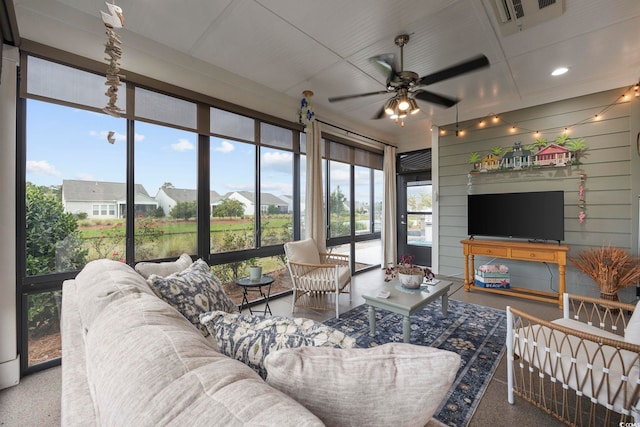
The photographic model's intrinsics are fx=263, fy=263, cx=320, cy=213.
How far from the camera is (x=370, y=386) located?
0.64 meters

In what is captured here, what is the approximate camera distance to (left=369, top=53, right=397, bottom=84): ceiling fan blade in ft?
7.23

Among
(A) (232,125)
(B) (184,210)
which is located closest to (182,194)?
(B) (184,210)

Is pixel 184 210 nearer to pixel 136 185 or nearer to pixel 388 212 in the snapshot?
pixel 136 185

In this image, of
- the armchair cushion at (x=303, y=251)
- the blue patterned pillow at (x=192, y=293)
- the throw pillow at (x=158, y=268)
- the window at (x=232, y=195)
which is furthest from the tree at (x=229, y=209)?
the blue patterned pillow at (x=192, y=293)

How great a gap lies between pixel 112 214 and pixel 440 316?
11.5ft

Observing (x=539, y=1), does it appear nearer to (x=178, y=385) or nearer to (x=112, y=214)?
(x=178, y=385)

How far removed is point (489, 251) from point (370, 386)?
12.8ft

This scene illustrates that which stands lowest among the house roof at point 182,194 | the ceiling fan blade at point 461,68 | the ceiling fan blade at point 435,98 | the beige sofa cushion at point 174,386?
the beige sofa cushion at point 174,386

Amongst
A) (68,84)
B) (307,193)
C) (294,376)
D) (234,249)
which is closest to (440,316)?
(307,193)

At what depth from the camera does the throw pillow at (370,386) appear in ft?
2.09

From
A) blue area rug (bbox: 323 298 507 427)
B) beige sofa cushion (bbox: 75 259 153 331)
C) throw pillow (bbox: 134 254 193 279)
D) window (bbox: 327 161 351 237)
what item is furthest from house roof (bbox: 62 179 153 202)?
window (bbox: 327 161 351 237)

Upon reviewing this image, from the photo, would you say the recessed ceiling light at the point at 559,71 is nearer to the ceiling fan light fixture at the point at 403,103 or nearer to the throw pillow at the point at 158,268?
the ceiling fan light fixture at the point at 403,103

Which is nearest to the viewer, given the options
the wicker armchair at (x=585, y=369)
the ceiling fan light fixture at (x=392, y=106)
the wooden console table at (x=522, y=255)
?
the wicker armchair at (x=585, y=369)

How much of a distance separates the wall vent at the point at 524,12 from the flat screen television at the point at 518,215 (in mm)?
2220
